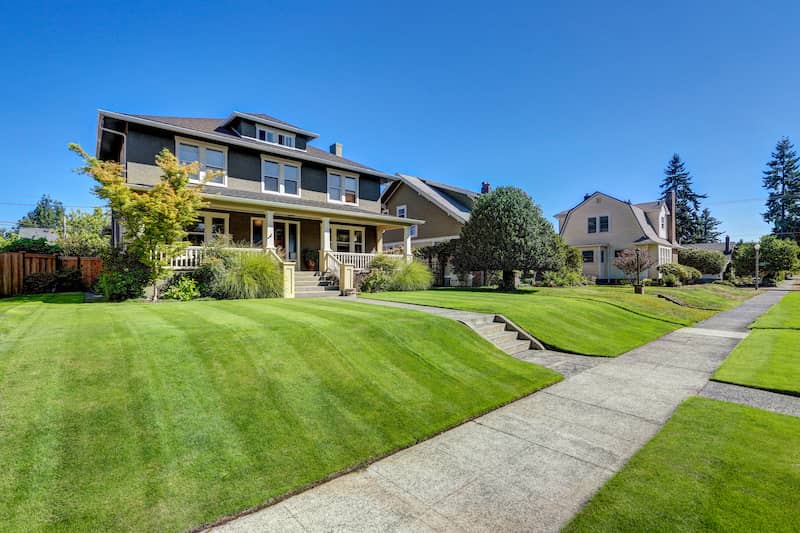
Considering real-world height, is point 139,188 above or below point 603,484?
above

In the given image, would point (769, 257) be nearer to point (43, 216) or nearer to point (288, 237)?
point (288, 237)

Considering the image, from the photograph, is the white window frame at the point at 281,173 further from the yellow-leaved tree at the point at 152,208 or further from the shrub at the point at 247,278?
the shrub at the point at 247,278

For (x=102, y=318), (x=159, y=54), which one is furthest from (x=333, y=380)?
(x=159, y=54)

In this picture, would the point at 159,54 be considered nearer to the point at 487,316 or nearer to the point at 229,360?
the point at 229,360

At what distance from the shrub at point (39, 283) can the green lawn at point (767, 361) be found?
20.3m

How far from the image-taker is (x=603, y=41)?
13227 millimetres

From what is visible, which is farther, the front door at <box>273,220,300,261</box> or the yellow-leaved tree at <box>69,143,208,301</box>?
the front door at <box>273,220,300,261</box>

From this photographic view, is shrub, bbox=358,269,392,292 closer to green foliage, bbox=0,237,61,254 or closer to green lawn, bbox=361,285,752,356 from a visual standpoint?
green lawn, bbox=361,285,752,356

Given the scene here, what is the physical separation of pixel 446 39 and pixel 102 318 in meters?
A: 15.2

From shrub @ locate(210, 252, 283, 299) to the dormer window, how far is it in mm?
8491

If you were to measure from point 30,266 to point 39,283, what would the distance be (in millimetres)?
781

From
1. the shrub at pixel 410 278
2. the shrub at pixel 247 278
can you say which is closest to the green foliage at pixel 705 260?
the shrub at pixel 410 278

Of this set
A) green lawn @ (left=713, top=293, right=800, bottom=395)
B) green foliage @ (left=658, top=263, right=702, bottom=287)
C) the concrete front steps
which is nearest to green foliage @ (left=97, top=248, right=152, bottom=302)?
the concrete front steps

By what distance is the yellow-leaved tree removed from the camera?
9852mm
